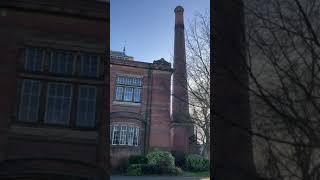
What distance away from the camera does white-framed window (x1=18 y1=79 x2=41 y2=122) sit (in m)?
2.44

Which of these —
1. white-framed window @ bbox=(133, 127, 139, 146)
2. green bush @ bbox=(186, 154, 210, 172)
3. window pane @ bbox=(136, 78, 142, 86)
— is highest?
window pane @ bbox=(136, 78, 142, 86)

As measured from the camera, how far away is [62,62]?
2.58 meters

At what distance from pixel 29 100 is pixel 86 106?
41 cm

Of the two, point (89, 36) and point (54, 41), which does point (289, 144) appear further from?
point (54, 41)

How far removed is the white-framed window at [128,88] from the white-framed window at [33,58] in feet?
38.7

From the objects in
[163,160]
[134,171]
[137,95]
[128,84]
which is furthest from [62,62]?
[137,95]

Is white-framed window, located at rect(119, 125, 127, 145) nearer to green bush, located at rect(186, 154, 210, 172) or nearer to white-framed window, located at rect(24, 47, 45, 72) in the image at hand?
green bush, located at rect(186, 154, 210, 172)

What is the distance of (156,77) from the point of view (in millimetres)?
14961

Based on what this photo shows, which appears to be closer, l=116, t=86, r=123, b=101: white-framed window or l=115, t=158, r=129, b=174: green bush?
l=115, t=158, r=129, b=174: green bush

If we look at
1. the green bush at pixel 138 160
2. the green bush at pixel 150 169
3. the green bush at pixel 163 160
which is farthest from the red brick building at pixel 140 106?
the green bush at pixel 150 169

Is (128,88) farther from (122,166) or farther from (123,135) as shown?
(122,166)

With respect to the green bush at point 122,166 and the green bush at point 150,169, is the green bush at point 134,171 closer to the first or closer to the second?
the green bush at point 150,169

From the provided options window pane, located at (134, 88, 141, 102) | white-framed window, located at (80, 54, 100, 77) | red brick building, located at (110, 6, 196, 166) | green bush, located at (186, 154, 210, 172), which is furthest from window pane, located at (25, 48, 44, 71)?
window pane, located at (134, 88, 141, 102)

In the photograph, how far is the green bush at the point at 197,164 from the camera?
41.7ft
